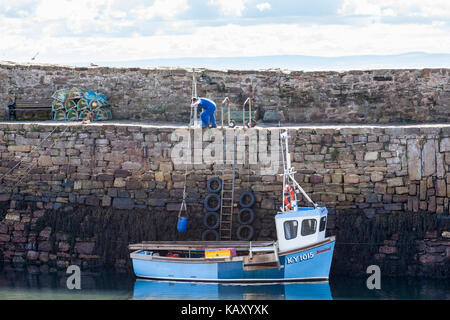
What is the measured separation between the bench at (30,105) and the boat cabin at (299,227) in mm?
7944

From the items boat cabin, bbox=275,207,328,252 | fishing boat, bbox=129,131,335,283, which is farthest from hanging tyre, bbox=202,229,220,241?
boat cabin, bbox=275,207,328,252

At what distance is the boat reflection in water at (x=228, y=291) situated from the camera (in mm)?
16156

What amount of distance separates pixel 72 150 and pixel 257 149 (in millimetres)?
4363

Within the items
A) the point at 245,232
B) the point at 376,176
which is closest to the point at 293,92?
the point at 376,176

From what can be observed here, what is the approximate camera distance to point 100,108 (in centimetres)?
2111

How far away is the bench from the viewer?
21531mm

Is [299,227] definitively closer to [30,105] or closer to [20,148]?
[20,148]

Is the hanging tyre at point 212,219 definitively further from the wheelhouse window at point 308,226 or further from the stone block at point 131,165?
the wheelhouse window at point 308,226

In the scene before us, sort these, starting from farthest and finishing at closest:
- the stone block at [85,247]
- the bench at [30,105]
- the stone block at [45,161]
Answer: the bench at [30,105]
the stone block at [45,161]
the stone block at [85,247]

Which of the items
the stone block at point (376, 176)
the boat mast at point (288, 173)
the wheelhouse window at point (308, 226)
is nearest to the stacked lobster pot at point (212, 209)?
the boat mast at point (288, 173)

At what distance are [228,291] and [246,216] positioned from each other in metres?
2.21

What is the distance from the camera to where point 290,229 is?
659 inches

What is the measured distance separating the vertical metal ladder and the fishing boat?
0.93 metres
